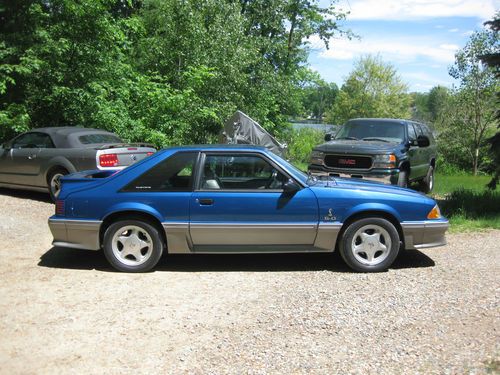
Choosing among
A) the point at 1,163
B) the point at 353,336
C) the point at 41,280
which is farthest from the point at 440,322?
the point at 1,163

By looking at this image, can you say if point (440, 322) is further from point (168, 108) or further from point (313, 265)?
point (168, 108)

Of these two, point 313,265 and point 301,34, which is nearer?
point 313,265

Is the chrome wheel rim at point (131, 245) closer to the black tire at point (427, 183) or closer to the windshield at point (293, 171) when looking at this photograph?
the windshield at point (293, 171)

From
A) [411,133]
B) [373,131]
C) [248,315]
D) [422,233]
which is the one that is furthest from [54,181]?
[411,133]

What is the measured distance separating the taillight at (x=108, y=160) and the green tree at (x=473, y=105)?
66.5ft

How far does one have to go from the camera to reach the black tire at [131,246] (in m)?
5.81

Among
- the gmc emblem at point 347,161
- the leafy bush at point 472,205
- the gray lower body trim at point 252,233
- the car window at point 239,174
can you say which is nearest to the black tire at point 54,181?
the car window at point 239,174

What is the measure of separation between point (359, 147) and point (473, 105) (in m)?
18.1

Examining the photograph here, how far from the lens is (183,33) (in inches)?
664

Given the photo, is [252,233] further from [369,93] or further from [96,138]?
[369,93]

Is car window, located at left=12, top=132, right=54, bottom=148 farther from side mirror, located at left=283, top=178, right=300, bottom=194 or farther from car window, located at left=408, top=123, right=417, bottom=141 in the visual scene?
car window, located at left=408, top=123, right=417, bottom=141

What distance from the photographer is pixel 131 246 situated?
5.85m

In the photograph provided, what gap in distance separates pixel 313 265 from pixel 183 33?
1259 centimetres

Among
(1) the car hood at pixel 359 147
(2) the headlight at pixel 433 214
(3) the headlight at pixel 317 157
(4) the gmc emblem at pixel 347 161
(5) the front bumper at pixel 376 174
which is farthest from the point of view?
(3) the headlight at pixel 317 157
